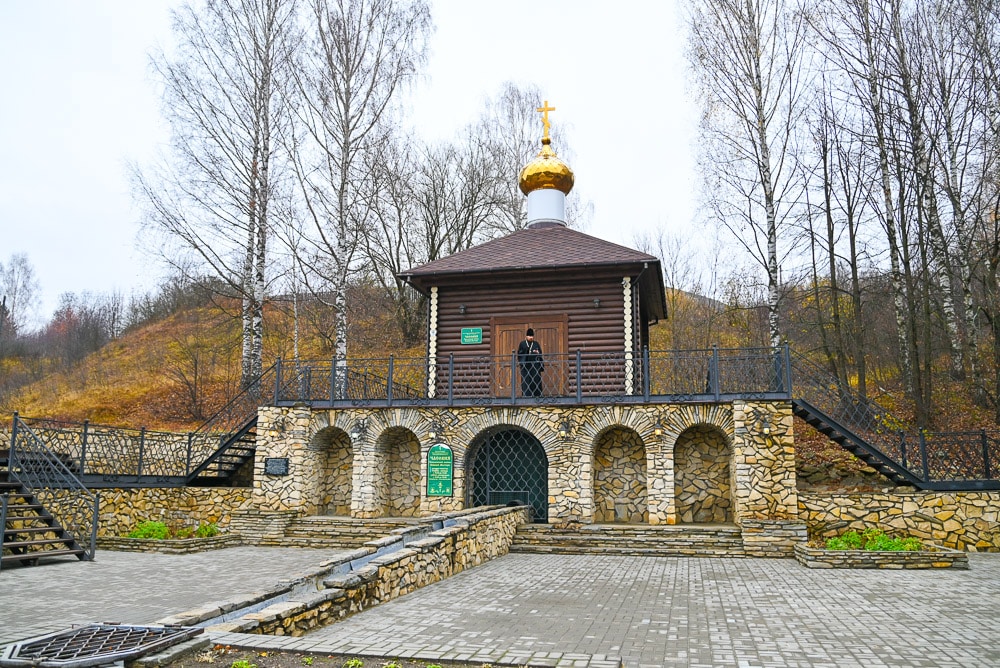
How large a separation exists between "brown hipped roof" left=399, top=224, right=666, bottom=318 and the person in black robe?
174 cm

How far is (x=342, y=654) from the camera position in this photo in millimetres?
4949

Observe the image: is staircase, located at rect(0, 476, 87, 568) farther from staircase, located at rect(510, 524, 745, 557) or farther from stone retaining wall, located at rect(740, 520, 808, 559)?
stone retaining wall, located at rect(740, 520, 808, 559)

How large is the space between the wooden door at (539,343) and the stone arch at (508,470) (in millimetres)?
1015

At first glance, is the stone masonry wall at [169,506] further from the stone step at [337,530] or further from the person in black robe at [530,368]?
the person in black robe at [530,368]

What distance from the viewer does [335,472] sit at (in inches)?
611

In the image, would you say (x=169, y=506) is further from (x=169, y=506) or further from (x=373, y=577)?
(x=373, y=577)

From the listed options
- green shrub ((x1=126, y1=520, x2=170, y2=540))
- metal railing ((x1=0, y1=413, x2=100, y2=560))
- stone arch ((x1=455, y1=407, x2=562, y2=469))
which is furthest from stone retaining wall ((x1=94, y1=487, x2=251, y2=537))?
stone arch ((x1=455, y1=407, x2=562, y2=469))

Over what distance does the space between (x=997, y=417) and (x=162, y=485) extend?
17598mm

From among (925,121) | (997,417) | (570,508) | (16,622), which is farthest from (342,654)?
(925,121)

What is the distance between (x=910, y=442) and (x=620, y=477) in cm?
533

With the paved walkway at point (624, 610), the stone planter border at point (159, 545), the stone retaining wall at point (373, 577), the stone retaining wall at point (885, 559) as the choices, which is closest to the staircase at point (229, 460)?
the stone planter border at point (159, 545)

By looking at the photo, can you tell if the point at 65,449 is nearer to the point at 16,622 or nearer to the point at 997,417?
the point at 16,622

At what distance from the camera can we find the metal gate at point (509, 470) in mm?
14562

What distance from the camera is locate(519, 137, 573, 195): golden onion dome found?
63.3 ft
